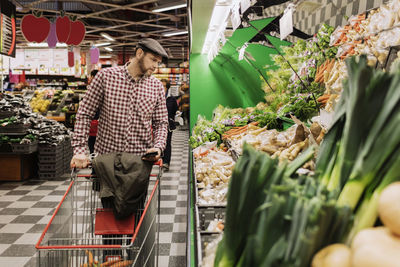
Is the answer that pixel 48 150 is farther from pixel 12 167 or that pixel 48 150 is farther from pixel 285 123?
pixel 285 123

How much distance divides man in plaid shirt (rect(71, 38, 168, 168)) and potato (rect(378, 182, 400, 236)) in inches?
78.7

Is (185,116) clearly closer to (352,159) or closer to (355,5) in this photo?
(355,5)

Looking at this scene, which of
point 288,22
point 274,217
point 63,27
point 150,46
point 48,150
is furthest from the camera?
point 63,27

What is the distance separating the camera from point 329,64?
2.29 metres

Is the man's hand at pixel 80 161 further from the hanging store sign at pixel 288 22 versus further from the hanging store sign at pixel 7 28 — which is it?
the hanging store sign at pixel 7 28

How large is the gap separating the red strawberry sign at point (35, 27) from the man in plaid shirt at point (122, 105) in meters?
5.77

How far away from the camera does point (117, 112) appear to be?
2492mm

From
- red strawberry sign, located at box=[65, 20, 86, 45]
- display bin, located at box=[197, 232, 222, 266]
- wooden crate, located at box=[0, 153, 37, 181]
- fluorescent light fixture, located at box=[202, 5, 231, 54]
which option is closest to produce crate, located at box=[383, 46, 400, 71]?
display bin, located at box=[197, 232, 222, 266]

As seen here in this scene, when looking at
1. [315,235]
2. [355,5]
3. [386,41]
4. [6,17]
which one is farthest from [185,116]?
[315,235]

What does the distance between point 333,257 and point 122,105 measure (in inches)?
83.3

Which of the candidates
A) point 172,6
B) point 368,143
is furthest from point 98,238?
A: point 172,6

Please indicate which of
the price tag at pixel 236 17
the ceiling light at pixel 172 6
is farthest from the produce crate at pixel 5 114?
the ceiling light at pixel 172 6

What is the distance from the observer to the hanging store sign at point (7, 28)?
6.70 m

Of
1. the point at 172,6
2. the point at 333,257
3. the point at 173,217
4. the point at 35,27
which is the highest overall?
the point at 172,6
